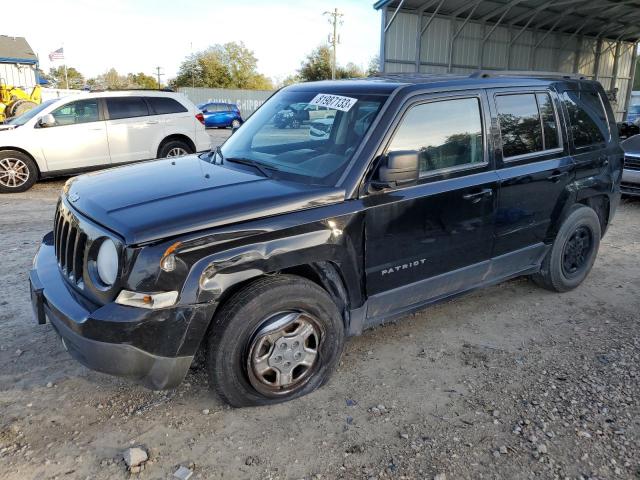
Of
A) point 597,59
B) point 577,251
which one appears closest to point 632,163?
point 577,251

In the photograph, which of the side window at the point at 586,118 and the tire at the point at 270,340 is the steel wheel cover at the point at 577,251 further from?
the tire at the point at 270,340

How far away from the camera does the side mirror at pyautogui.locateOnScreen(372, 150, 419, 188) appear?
117 inches

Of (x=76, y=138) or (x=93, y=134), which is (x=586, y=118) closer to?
(x=93, y=134)

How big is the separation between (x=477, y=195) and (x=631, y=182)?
657cm

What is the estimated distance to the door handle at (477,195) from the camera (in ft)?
11.6

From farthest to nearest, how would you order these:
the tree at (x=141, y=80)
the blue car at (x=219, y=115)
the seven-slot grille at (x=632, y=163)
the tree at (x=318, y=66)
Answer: the tree at (x=141, y=80) < the tree at (x=318, y=66) < the blue car at (x=219, y=115) < the seven-slot grille at (x=632, y=163)

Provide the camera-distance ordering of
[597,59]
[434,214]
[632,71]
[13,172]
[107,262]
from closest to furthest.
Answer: [107,262]
[434,214]
[13,172]
[597,59]
[632,71]

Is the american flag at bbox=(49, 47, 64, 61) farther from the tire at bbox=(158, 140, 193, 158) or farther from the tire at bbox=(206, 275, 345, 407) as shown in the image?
the tire at bbox=(206, 275, 345, 407)

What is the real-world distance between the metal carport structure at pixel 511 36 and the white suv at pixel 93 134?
11495mm

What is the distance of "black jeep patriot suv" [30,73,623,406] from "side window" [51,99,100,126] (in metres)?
6.72

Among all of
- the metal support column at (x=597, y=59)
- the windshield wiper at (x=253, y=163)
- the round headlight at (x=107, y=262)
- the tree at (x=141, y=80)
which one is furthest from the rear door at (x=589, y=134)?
the tree at (x=141, y=80)

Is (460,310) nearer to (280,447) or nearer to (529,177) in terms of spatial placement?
(529,177)

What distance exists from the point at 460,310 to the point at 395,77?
204cm

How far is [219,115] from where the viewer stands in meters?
28.8
